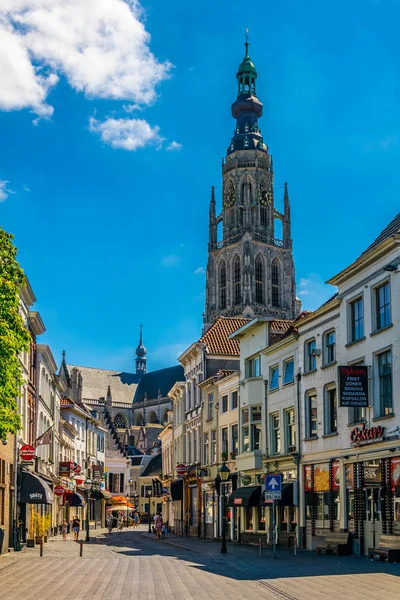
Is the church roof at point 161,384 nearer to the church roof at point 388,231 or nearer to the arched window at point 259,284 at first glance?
the arched window at point 259,284

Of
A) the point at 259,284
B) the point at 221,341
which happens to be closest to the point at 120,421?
the point at 259,284

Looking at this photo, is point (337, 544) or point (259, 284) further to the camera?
point (259, 284)

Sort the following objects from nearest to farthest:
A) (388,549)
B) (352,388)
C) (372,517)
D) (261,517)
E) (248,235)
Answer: (388,549)
(372,517)
(352,388)
(261,517)
(248,235)

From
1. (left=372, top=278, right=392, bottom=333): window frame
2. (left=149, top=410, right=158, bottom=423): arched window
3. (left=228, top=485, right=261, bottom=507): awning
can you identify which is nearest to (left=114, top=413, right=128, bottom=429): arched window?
(left=149, top=410, right=158, bottom=423): arched window

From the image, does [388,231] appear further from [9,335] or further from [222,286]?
[222,286]

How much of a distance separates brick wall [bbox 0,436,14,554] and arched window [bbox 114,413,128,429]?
494 feet

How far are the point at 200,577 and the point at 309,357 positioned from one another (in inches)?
665

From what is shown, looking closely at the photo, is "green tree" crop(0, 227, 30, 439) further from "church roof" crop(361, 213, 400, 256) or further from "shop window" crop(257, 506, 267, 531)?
"shop window" crop(257, 506, 267, 531)

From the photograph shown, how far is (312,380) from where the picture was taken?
125 feet

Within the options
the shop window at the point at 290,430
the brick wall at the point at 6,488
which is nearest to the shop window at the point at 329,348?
the shop window at the point at 290,430

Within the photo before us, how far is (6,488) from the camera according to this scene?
123 ft

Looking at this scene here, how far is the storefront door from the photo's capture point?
30525 mm

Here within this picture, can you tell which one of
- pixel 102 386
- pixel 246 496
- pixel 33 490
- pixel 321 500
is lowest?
pixel 246 496

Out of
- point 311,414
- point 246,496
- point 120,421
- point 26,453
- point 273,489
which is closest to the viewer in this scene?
point 273,489
